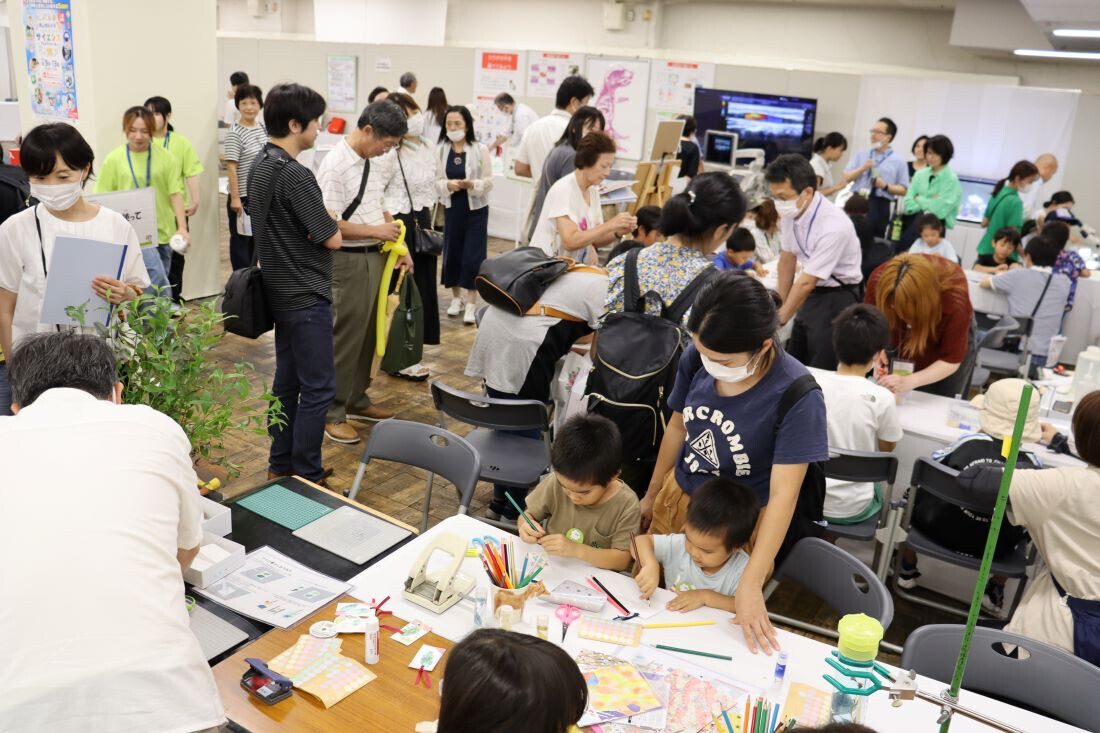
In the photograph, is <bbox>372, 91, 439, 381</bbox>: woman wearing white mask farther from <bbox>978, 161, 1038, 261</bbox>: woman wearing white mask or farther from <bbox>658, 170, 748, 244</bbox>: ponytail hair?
<bbox>978, 161, 1038, 261</bbox>: woman wearing white mask

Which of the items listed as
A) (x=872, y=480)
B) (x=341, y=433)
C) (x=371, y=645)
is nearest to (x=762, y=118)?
(x=341, y=433)

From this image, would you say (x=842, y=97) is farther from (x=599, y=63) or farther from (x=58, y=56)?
(x=58, y=56)

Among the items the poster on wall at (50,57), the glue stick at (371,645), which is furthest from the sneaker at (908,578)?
the poster on wall at (50,57)

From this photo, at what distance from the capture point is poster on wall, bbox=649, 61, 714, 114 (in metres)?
9.75

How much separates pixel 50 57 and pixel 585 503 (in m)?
5.11

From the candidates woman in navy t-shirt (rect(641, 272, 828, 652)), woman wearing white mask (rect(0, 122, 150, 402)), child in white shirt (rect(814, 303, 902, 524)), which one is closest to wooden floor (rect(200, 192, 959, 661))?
child in white shirt (rect(814, 303, 902, 524))

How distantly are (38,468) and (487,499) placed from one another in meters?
2.83

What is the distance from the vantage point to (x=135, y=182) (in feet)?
17.0

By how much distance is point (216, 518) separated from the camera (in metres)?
2.43

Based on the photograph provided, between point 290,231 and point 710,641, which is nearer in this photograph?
point 710,641

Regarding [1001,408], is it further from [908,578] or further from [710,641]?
[710,641]

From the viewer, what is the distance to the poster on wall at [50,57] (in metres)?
5.57

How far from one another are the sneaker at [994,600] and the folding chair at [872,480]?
439mm

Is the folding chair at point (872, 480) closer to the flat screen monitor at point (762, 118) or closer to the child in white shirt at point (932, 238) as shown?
the child in white shirt at point (932, 238)
